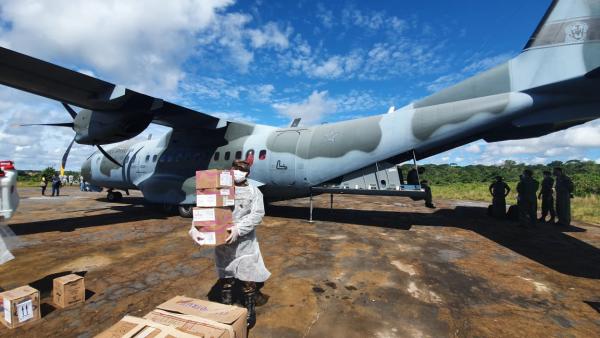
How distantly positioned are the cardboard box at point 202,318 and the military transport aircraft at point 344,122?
709 centimetres

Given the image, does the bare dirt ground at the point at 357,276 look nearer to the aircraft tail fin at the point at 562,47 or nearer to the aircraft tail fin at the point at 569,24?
the aircraft tail fin at the point at 562,47

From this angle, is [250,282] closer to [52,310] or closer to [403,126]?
[52,310]

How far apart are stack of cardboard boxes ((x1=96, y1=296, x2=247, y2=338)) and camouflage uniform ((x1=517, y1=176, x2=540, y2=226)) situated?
11066 millimetres

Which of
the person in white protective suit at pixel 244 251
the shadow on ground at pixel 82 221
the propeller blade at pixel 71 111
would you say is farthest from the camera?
the propeller blade at pixel 71 111

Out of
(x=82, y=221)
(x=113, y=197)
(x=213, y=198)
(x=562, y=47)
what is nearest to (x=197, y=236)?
(x=213, y=198)

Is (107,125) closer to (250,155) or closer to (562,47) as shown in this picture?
(250,155)

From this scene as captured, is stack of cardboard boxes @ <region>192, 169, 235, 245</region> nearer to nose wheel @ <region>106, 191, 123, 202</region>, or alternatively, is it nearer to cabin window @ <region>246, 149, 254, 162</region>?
cabin window @ <region>246, 149, 254, 162</region>

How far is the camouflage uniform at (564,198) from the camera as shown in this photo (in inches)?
390

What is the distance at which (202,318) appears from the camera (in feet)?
8.55

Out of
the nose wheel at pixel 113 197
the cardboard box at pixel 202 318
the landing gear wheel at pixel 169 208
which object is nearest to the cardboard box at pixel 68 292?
the cardboard box at pixel 202 318

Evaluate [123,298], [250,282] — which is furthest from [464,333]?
[123,298]

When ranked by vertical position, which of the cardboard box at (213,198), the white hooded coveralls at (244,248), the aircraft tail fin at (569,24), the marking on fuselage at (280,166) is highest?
the aircraft tail fin at (569,24)

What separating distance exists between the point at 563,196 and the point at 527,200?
4.74ft

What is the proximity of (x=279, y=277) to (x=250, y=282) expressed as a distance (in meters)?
1.62
